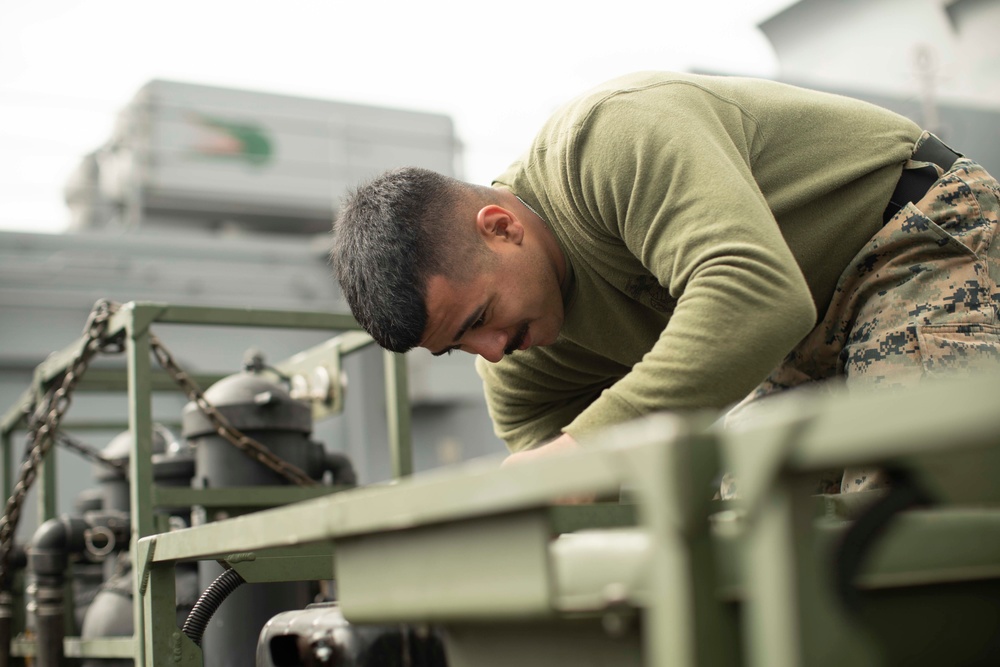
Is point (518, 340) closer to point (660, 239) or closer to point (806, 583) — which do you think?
point (660, 239)

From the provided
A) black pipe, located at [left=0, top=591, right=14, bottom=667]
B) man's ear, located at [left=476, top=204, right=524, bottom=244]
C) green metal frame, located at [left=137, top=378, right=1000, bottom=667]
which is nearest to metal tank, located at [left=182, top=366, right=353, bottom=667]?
black pipe, located at [left=0, top=591, right=14, bottom=667]

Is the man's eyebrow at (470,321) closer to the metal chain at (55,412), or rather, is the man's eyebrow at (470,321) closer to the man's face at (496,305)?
the man's face at (496,305)

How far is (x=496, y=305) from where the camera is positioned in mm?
2053

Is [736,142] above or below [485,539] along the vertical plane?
above

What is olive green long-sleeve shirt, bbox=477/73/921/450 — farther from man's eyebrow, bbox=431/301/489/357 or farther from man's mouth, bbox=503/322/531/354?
man's eyebrow, bbox=431/301/489/357

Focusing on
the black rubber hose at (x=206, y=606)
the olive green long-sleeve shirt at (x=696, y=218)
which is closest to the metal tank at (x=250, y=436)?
the black rubber hose at (x=206, y=606)

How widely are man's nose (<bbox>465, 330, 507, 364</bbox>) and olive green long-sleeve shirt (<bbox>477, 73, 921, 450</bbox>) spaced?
0.21 meters

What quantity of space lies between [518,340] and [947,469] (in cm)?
131

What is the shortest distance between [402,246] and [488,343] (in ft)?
0.92

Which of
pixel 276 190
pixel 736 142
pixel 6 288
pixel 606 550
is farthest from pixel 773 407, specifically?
pixel 276 190

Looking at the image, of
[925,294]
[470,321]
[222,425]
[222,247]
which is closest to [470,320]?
[470,321]

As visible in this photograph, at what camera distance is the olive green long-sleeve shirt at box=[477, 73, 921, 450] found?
1.65 metres

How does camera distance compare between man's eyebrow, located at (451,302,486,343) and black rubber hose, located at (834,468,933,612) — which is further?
man's eyebrow, located at (451,302,486,343)

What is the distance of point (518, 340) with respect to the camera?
2170mm
